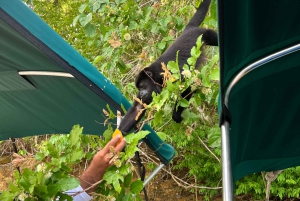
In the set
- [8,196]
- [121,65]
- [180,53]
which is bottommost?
[8,196]

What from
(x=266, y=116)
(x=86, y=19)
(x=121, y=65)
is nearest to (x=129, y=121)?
(x=121, y=65)

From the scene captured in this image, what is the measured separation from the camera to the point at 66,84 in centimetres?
209

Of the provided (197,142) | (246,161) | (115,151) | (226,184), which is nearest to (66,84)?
(115,151)

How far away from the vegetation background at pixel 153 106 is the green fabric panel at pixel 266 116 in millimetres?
234

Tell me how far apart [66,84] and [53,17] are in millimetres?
4137

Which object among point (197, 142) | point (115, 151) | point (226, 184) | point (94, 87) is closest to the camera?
point (226, 184)

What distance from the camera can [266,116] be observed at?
1558 millimetres

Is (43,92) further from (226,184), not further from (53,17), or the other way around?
(53,17)

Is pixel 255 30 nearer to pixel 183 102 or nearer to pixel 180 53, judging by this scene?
pixel 183 102

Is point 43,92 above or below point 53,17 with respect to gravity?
below

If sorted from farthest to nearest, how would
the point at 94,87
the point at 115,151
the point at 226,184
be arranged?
1. the point at 94,87
2. the point at 115,151
3. the point at 226,184

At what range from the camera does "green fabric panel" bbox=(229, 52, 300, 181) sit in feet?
4.23

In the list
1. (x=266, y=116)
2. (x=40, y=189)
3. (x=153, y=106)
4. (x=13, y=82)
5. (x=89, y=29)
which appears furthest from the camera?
(x=89, y=29)

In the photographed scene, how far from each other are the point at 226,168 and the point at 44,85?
1.54 metres
